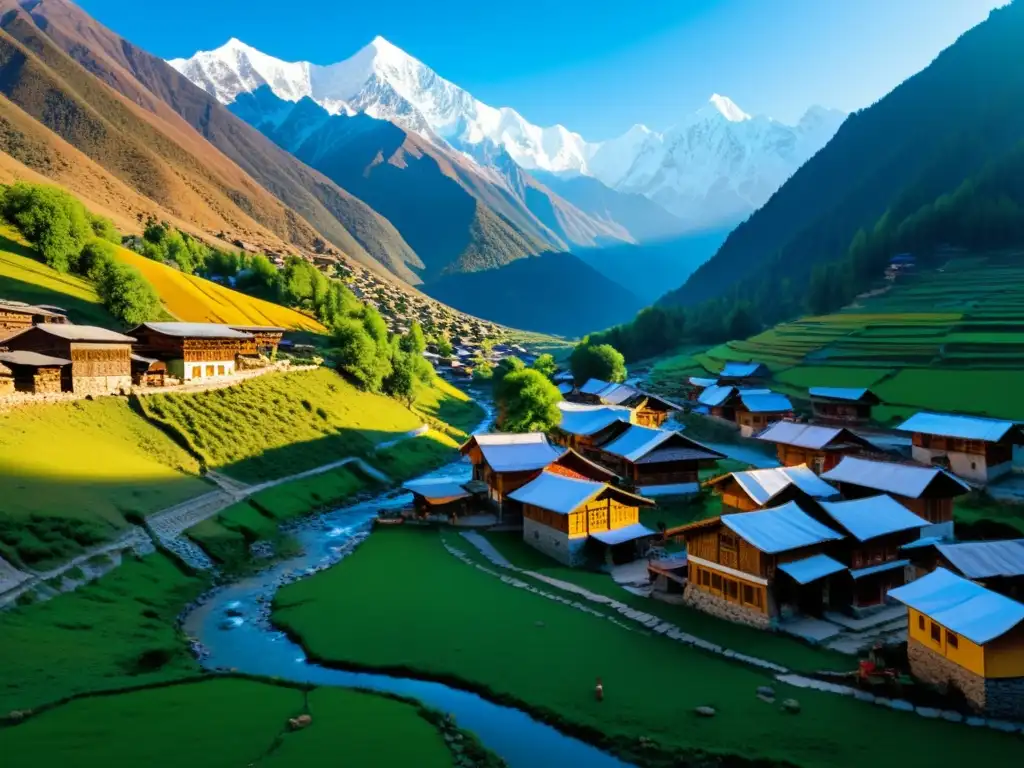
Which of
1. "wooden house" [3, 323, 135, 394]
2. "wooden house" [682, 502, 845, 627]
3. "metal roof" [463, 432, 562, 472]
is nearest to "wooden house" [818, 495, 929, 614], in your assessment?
"wooden house" [682, 502, 845, 627]

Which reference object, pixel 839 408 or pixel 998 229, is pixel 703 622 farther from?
pixel 998 229

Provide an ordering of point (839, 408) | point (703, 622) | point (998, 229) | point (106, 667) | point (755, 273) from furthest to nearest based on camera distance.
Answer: point (755, 273) < point (998, 229) < point (839, 408) < point (703, 622) < point (106, 667)

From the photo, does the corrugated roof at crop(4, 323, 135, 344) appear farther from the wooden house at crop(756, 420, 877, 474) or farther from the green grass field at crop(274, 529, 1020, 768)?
the wooden house at crop(756, 420, 877, 474)

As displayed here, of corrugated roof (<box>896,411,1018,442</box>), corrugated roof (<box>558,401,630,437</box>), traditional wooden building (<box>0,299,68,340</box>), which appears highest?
traditional wooden building (<box>0,299,68,340</box>)

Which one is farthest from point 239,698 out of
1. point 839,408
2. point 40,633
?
point 839,408

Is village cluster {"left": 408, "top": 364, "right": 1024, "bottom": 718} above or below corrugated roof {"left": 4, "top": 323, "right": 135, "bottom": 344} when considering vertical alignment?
below

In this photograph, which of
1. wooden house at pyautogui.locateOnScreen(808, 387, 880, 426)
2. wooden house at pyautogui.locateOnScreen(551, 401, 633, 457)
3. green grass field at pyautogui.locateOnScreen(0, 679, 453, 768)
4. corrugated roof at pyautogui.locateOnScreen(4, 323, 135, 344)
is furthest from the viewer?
wooden house at pyautogui.locateOnScreen(808, 387, 880, 426)

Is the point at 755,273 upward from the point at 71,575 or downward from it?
upward
